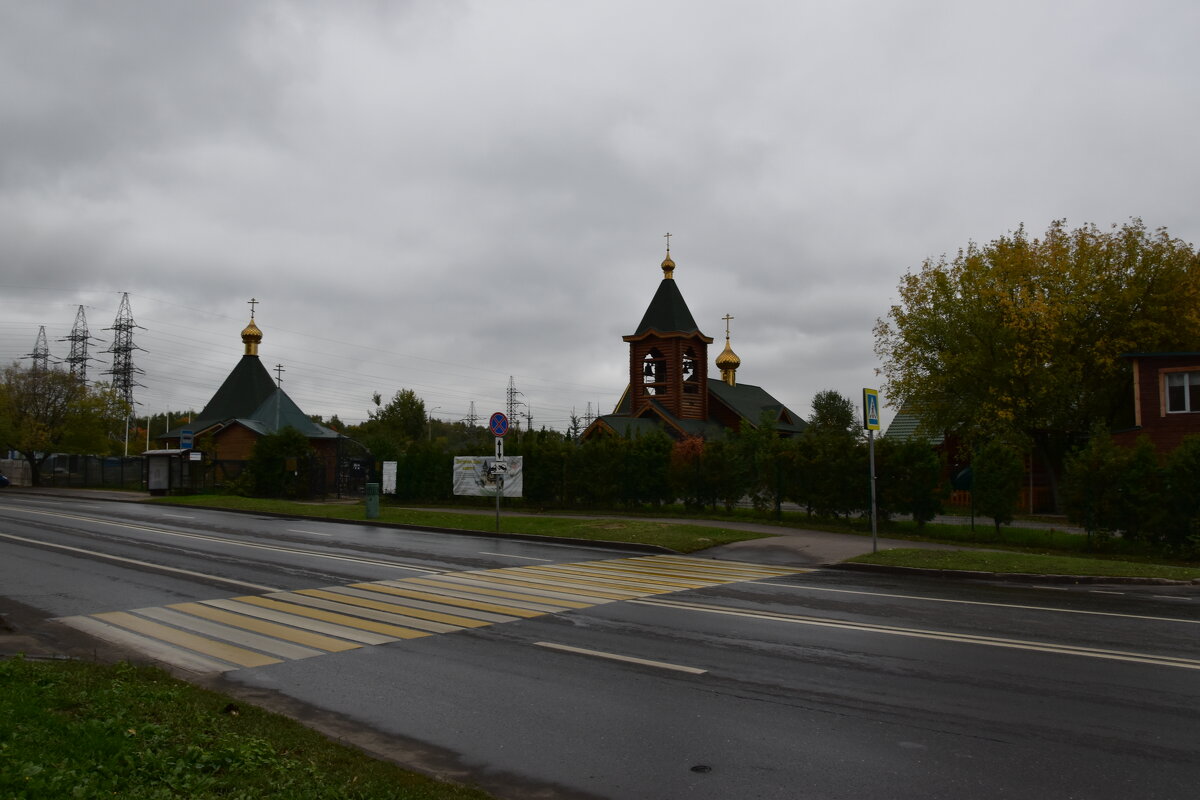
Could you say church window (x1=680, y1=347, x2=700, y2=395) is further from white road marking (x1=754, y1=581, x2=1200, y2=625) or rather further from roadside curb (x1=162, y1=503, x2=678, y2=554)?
white road marking (x1=754, y1=581, x2=1200, y2=625)

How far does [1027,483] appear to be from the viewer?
1502 inches

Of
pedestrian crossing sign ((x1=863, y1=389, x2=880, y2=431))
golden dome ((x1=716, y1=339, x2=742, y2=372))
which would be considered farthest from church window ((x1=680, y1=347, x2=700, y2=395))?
pedestrian crossing sign ((x1=863, y1=389, x2=880, y2=431))

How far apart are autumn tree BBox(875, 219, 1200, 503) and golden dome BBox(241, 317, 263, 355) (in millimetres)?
47332

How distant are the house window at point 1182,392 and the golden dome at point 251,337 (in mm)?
55972

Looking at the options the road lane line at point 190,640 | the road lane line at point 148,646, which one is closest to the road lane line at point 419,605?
the road lane line at point 190,640

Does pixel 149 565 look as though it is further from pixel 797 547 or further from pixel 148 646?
pixel 797 547

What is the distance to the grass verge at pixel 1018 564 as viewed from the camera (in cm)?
1433

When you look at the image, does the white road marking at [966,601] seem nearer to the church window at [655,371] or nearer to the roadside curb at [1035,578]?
the roadside curb at [1035,578]

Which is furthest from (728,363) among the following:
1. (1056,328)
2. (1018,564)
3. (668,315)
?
(1018,564)

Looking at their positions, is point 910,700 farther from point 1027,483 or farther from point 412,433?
point 412,433

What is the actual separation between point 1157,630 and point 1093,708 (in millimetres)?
4099

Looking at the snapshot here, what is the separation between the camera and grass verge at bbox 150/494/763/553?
19.3 metres

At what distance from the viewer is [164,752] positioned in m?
4.73

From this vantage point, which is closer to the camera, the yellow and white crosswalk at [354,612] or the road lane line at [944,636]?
the road lane line at [944,636]
